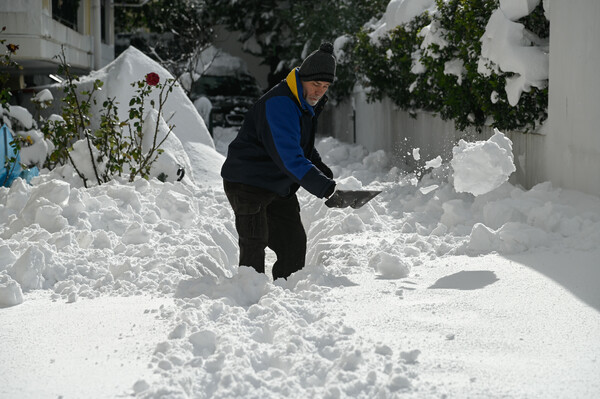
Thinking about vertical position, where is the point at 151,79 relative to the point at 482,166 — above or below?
above

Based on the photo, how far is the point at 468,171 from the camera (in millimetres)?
6230

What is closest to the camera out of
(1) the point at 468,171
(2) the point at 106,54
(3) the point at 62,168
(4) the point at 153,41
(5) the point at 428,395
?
(5) the point at 428,395

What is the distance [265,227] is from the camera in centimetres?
515

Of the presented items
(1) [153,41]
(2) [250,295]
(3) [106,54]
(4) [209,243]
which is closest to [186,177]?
(4) [209,243]

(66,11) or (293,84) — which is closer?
(293,84)

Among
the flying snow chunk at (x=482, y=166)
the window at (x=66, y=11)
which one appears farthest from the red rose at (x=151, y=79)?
the window at (x=66, y=11)

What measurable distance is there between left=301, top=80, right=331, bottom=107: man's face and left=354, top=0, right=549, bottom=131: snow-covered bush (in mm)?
2660

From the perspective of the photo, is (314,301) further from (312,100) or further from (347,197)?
(312,100)

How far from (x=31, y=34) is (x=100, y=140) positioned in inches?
226

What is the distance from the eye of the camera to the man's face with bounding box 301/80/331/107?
493 cm

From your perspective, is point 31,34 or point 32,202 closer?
point 32,202

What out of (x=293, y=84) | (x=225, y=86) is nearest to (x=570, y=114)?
(x=293, y=84)

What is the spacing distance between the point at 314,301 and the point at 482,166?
7.83 ft

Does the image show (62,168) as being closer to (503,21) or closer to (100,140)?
(100,140)
